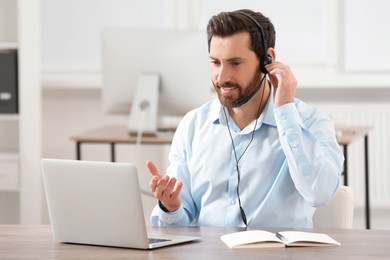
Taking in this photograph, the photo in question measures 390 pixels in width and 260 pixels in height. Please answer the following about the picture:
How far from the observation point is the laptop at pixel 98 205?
2029mm

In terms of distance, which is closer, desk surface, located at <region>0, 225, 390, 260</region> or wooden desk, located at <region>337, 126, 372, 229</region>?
desk surface, located at <region>0, 225, 390, 260</region>

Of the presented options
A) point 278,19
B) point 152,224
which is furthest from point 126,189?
point 278,19

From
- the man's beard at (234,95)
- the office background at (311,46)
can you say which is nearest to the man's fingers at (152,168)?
the man's beard at (234,95)

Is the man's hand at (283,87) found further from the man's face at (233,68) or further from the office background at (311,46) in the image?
the office background at (311,46)

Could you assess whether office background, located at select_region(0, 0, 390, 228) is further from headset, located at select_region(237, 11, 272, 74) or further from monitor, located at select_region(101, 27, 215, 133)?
headset, located at select_region(237, 11, 272, 74)

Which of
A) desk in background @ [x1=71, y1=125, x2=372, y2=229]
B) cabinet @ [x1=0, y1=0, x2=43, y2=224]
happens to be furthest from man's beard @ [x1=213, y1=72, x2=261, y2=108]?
cabinet @ [x1=0, y1=0, x2=43, y2=224]

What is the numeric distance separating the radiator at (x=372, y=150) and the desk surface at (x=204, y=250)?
131 inches

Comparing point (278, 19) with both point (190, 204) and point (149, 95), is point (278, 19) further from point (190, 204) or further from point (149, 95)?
point (190, 204)

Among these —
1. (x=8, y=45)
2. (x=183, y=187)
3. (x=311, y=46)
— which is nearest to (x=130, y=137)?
(x=8, y=45)

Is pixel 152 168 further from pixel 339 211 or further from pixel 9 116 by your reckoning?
pixel 9 116

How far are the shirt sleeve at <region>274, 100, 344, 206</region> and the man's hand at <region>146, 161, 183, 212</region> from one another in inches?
12.3

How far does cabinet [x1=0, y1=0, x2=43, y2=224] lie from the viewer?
4.92 metres

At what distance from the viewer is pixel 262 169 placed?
97.0 inches

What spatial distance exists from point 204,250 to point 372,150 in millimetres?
3664
